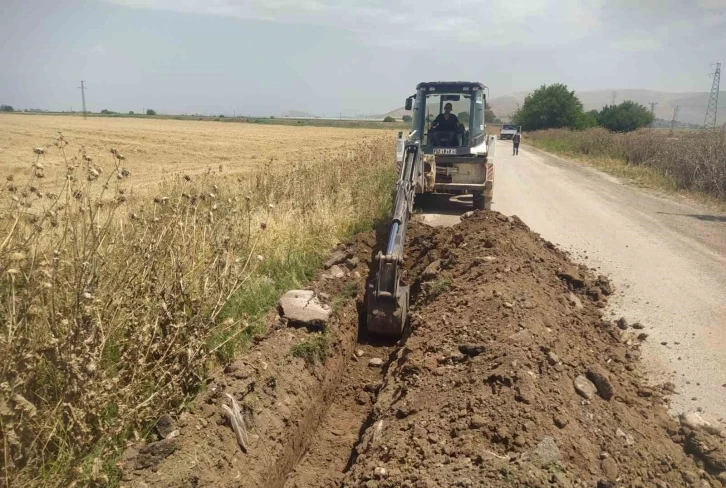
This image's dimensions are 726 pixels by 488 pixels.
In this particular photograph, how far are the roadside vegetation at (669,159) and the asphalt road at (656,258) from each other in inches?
47.4

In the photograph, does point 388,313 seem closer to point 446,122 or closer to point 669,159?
point 446,122

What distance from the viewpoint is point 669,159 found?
17375 millimetres

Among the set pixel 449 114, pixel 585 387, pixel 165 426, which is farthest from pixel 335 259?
pixel 449 114

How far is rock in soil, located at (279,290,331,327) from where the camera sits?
5473mm

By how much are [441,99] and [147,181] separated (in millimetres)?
9034

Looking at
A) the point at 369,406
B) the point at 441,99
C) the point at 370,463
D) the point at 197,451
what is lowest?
the point at 369,406

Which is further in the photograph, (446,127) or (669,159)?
(669,159)

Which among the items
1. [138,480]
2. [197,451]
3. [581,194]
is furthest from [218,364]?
[581,194]

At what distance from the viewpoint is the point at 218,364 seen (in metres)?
4.44

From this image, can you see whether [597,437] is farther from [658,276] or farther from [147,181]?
[147,181]

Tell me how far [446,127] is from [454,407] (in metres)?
8.60

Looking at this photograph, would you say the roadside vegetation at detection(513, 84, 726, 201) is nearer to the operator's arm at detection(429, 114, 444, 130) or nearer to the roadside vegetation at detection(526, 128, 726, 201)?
the roadside vegetation at detection(526, 128, 726, 201)

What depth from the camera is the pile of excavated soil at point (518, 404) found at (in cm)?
341

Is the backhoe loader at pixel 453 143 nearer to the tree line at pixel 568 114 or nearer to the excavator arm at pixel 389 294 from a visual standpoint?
the excavator arm at pixel 389 294
